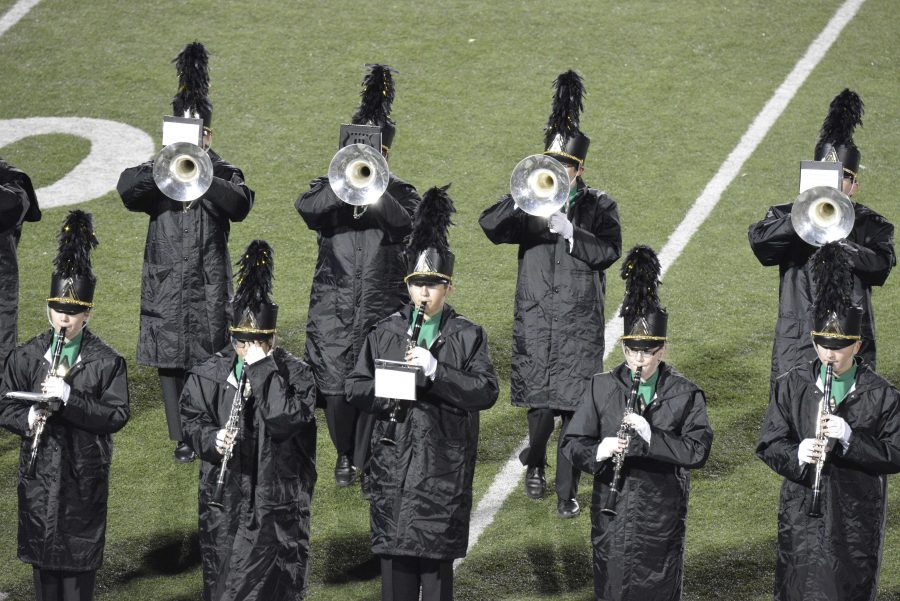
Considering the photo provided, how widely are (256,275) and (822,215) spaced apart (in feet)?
10.8

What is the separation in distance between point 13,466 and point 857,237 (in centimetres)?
550

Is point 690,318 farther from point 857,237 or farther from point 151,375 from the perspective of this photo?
point 151,375

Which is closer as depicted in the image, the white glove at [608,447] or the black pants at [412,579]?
the white glove at [608,447]

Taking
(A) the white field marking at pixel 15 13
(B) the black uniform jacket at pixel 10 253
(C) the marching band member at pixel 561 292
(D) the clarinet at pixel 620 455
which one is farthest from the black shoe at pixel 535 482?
(A) the white field marking at pixel 15 13

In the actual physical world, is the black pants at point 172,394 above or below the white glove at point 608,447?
above

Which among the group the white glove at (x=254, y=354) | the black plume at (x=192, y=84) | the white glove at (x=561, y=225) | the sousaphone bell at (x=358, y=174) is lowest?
the white glove at (x=254, y=354)

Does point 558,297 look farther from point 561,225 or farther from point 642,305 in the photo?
point 642,305

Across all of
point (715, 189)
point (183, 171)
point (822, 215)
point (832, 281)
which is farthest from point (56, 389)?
point (715, 189)

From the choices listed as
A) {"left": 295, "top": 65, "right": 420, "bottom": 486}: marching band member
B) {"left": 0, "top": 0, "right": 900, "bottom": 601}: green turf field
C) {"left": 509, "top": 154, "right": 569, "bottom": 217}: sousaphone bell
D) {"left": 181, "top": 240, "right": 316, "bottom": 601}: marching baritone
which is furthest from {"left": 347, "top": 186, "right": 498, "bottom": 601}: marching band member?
{"left": 295, "top": 65, "right": 420, "bottom": 486}: marching band member

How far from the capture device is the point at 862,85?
15.9m

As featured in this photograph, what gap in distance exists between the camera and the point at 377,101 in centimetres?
1016

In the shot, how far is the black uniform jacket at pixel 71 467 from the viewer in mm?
8203

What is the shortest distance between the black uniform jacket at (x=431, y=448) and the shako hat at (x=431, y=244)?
243mm

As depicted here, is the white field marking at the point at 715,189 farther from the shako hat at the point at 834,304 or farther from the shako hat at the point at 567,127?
the shako hat at the point at 834,304
